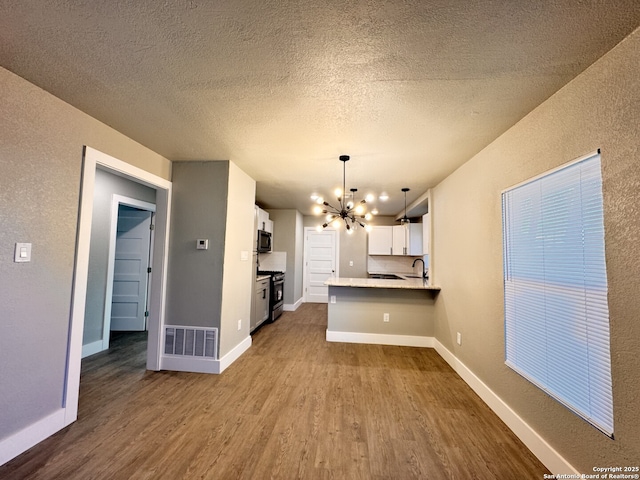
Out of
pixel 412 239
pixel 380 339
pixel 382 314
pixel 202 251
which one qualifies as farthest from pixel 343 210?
pixel 412 239

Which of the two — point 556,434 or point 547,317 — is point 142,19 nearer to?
point 547,317

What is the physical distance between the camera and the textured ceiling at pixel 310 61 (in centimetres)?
121

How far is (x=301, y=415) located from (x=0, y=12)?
298 centimetres

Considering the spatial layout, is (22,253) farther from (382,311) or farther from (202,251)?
(382,311)

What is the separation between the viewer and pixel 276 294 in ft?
18.1

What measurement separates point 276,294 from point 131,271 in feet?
8.19

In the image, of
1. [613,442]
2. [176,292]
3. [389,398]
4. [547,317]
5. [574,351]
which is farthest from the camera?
[176,292]

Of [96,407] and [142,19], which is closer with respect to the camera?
[142,19]

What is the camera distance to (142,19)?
4.16ft

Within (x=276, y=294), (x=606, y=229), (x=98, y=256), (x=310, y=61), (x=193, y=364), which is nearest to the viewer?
(x=606, y=229)

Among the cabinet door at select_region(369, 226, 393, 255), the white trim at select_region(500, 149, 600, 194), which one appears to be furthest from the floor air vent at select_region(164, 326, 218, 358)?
the cabinet door at select_region(369, 226, 393, 255)

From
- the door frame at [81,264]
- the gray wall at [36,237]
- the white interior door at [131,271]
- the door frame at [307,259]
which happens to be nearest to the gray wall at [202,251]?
the door frame at [81,264]

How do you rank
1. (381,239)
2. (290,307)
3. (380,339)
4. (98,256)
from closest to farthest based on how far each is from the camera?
(98,256), (380,339), (290,307), (381,239)

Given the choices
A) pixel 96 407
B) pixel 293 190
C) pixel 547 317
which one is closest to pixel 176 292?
pixel 96 407
